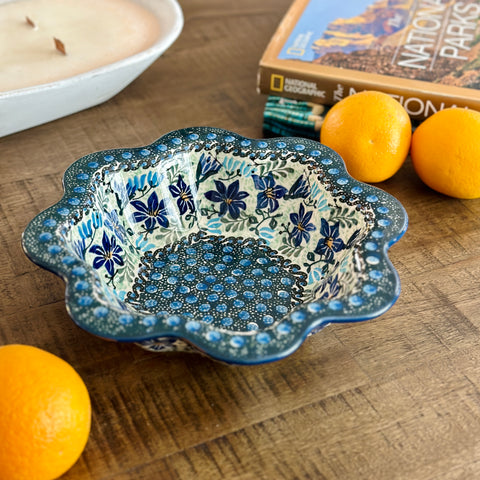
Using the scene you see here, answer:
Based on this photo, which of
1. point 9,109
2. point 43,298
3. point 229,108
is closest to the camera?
point 43,298

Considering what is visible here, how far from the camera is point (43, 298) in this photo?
65 cm

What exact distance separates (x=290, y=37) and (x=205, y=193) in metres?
0.33

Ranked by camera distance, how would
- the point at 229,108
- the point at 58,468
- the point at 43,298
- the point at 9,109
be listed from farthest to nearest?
the point at 229,108, the point at 9,109, the point at 43,298, the point at 58,468

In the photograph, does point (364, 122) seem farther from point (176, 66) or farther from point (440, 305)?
point (176, 66)

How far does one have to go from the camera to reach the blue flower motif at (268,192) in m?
0.72

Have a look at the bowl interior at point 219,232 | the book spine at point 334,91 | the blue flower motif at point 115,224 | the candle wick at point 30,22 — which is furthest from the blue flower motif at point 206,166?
the candle wick at point 30,22

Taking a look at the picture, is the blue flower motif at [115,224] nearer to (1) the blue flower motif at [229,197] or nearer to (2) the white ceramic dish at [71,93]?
(1) the blue flower motif at [229,197]

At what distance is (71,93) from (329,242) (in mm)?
393

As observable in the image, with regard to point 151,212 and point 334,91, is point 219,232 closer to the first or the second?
point 151,212

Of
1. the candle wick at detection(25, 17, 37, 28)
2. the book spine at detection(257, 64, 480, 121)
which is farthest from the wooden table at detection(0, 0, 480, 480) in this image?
the candle wick at detection(25, 17, 37, 28)

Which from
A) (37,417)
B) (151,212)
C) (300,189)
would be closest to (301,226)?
(300,189)

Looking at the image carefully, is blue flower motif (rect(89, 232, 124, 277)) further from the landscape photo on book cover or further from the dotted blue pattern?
the landscape photo on book cover

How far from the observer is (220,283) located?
66 centimetres

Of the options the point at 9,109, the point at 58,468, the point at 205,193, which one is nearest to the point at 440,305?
the point at 205,193
